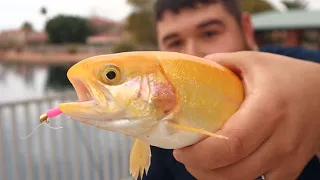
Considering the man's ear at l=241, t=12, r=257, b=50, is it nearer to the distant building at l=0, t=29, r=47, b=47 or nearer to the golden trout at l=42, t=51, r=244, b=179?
the golden trout at l=42, t=51, r=244, b=179

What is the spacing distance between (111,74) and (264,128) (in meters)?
0.23

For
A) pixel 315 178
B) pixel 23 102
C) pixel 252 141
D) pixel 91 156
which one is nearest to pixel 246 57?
pixel 252 141

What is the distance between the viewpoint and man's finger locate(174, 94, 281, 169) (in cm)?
53

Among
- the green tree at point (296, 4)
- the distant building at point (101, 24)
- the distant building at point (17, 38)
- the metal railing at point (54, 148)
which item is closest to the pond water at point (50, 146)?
the metal railing at point (54, 148)

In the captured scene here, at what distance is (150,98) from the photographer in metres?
0.51

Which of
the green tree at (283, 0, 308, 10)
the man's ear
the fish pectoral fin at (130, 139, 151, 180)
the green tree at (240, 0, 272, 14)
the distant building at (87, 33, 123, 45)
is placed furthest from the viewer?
the green tree at (283, 0, 308, 10)

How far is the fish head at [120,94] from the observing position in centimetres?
49

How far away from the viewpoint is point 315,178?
3.12ft

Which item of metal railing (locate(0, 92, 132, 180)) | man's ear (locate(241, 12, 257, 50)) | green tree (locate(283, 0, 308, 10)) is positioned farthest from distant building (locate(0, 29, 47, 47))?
green tree (locate(283, 0, 308, 10))

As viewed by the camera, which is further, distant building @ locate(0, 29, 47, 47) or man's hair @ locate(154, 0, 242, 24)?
distant building @ locate(0, 29, 47, 47)

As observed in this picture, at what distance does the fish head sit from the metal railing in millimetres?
1641

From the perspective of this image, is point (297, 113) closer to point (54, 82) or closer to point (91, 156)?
point (91, 156)

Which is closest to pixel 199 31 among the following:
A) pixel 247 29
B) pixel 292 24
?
pixel 247 29

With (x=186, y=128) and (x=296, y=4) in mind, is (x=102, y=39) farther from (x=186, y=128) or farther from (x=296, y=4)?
(x=296, y=4)
